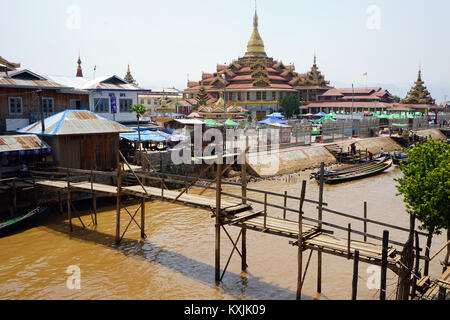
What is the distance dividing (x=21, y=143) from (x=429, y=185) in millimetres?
21388

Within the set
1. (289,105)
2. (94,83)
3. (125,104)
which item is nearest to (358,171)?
(125,104)

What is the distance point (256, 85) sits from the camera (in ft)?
248

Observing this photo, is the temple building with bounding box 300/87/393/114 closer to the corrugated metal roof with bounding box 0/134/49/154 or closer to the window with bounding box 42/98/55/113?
the window with bounding box 42/98/55/113

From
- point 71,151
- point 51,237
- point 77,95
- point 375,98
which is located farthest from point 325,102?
point 51,237

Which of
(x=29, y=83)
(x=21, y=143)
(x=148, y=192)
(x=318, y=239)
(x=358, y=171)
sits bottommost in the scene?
(x=358, y=171)

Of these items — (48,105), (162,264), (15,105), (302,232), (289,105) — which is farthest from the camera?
(289,105)

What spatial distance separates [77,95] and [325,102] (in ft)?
182

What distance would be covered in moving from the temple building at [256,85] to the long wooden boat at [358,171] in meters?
37.5

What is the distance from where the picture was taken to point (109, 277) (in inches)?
628

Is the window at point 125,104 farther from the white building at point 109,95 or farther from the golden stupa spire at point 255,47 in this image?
the golden stupa spire at point 255,47

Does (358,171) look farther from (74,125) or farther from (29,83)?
(29,83)
